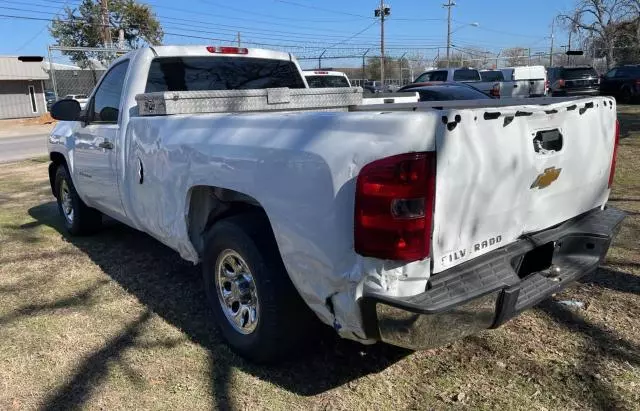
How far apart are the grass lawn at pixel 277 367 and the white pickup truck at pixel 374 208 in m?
0.29

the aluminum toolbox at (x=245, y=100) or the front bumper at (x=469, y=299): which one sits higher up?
the aluminum toolbox at (x=245, y=100)

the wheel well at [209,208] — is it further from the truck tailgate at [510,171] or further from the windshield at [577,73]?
the windshield at [577,73]

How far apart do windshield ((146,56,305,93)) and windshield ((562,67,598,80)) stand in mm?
21191

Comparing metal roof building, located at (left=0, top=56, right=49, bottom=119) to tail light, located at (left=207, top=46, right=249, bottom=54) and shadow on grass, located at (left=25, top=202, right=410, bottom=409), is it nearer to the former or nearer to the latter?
tail light, located at (left=207, top=46, right=249, bottom=54)

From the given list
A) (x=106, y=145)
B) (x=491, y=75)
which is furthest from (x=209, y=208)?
(x=491, y=75)

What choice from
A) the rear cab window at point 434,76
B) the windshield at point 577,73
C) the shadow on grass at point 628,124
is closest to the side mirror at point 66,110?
the shadow on grass at point 628,124

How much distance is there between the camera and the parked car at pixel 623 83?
23750 millimetres

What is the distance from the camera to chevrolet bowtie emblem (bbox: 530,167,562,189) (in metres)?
2.86

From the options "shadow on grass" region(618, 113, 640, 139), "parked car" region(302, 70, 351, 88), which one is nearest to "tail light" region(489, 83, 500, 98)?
"shadow on grass" region(618, 113, 640, 139)

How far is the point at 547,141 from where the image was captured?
9.45 ft

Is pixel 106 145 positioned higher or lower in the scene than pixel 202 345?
higher

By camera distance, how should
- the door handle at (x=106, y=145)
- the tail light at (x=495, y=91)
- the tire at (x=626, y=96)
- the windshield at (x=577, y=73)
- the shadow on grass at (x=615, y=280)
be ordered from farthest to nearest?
the tire at (x=626, y=96) < the windshield at (x=577, y=73) < the tail light at (x=495, y=91) < the door handle at (x=106, y=145) < the shadow on grass at (x=615, y=280)

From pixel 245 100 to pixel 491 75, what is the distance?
2057cm

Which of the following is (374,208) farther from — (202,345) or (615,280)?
(615,280)
